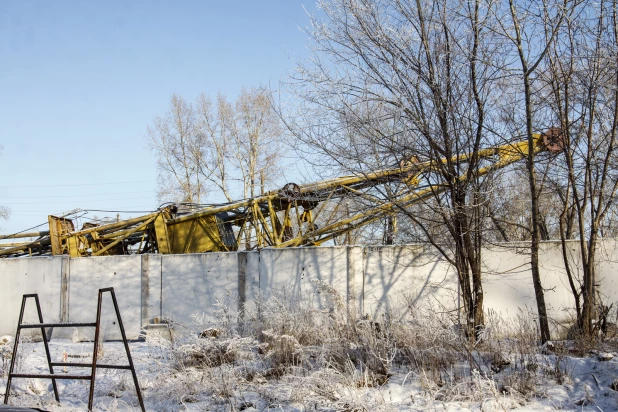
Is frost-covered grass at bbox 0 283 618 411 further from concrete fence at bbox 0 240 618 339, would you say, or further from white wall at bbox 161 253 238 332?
white wall at bbox 161 253 238 332

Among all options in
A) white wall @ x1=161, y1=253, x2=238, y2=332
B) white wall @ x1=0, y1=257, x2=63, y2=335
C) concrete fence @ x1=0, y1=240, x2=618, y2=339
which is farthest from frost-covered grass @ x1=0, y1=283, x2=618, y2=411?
white wall @ x1=0, y1=257, x2=63, y2=335

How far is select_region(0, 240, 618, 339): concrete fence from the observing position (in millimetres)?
12023

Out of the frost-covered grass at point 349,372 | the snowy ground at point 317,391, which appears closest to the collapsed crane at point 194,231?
the frost-covered grass at point 349,372

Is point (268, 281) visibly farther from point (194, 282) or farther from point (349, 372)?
point (349, 372)

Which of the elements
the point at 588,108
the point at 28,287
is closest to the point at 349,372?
the point at 588,108

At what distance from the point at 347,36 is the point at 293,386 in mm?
4847

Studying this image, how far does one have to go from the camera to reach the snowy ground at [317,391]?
6.36 metres

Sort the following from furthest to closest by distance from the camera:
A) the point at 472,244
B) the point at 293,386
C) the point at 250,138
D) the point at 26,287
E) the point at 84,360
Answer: the point at 250,138 < the point at 26,287 < the point at 84,360 < the point at 472,244 < the point at 293,386

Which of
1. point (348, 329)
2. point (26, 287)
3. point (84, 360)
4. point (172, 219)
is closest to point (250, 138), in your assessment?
point (172, 219)

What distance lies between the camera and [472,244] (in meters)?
9.12

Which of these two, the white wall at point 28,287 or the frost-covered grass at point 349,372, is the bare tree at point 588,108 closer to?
the frost-covered grass at point 349,372

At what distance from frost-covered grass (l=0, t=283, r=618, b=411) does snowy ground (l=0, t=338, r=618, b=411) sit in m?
0.01

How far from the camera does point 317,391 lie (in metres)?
6.73

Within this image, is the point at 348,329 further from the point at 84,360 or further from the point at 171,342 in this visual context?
the point at 84,360
